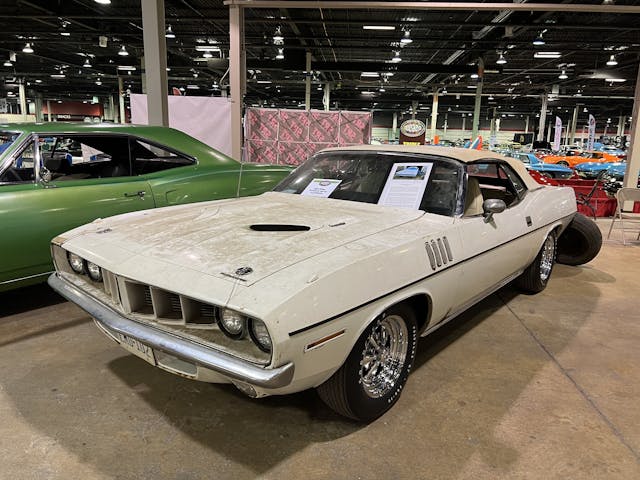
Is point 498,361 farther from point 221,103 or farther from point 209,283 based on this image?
point 221,103

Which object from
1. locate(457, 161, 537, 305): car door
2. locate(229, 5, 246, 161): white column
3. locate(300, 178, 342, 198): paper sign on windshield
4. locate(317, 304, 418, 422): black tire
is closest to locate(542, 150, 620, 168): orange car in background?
locate(229, 5, 246, 161): white column

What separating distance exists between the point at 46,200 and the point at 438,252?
10.0ft

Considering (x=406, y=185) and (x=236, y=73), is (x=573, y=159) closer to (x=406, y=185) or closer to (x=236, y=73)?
(x=236, y=73)

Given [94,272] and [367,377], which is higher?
[94,272]

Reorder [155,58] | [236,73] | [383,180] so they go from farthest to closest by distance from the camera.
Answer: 1. [236,73]
2. [155,58]
3. [383,180]

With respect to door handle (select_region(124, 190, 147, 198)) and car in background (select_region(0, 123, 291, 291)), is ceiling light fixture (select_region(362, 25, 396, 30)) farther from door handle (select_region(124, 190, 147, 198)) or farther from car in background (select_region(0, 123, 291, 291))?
door handle (select_region(124, 190, 147, 198))

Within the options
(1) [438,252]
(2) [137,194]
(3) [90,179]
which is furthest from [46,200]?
Answer: (1) [438,252]

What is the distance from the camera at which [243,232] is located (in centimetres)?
247

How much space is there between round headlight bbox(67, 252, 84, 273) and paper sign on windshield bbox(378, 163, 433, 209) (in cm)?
188

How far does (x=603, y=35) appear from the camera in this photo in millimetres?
15156

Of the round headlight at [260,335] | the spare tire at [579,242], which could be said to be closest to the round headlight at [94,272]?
the round headlight at [260,335]

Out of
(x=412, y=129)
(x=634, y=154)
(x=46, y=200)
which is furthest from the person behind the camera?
(x=412, y=129)

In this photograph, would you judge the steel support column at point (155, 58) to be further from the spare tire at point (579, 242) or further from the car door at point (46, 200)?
the spare tire at point (579, 242)

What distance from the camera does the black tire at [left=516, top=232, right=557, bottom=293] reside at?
4.22 metres
